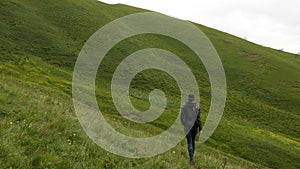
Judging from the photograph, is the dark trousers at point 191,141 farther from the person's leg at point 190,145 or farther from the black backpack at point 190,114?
the black backpack at point 190,114

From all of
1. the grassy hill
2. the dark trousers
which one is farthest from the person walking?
the grassy hill

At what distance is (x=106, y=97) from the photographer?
4722 centimetres

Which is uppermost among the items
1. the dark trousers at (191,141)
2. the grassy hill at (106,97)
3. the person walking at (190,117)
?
the person walking at (190,117)

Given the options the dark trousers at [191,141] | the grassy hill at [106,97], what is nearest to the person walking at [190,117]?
the dark trousers at [191,141]

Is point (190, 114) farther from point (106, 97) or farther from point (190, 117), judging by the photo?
point (106, 97)

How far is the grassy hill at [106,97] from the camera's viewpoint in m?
11.1

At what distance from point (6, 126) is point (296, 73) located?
9259 centimetres

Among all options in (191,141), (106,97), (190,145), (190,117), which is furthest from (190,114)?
(106,97)

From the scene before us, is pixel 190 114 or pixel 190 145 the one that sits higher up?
pixel 190 114

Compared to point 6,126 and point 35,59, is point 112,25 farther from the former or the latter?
point 6,126

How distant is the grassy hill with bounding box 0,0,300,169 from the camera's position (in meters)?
11.1

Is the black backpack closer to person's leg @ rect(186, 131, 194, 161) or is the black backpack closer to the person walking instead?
the person walking

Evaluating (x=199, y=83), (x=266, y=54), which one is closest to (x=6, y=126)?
(x=199, y=83)

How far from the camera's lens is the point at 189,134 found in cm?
1639
